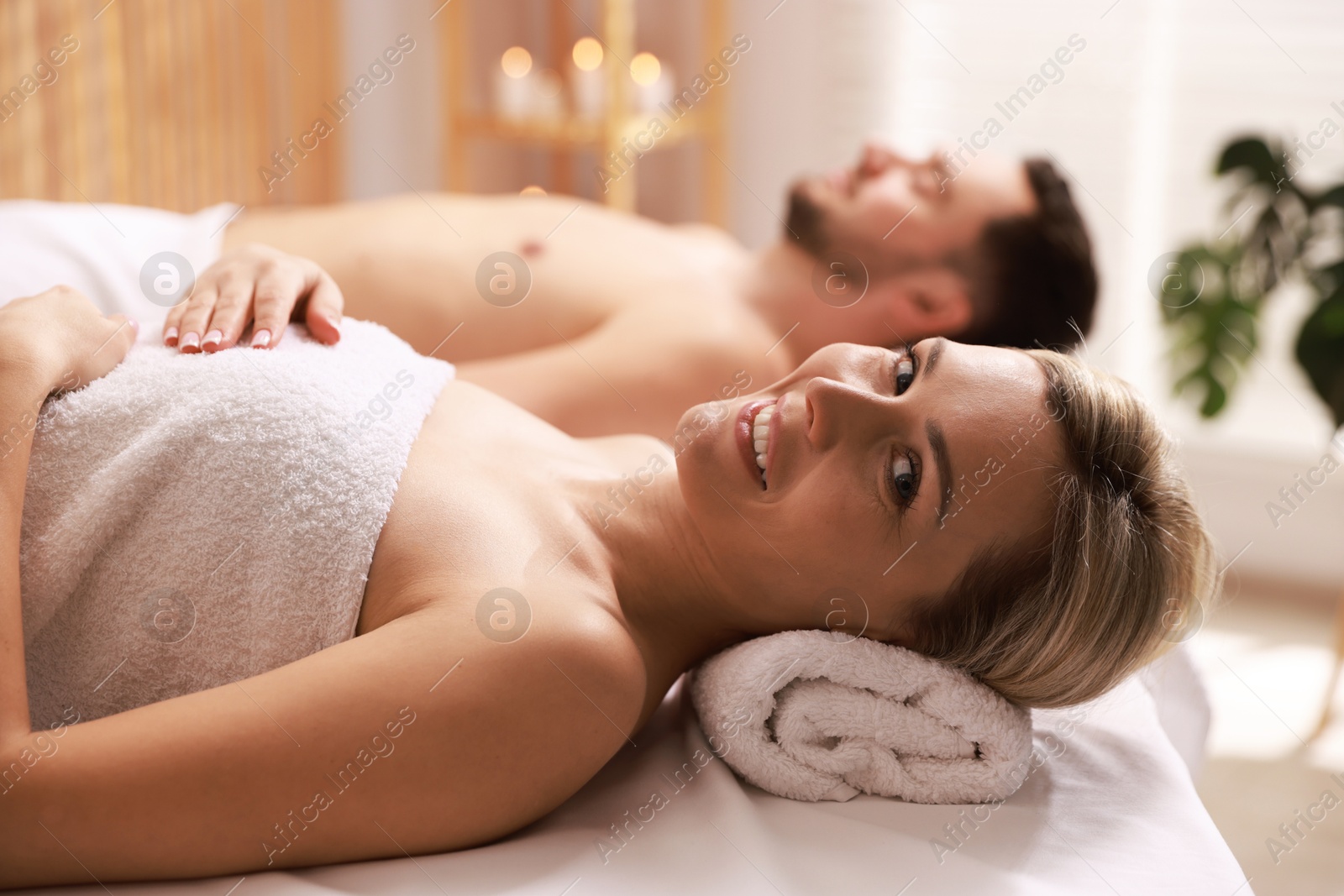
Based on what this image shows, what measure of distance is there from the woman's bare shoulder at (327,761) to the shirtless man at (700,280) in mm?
801

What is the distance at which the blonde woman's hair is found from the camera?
3.24 ft

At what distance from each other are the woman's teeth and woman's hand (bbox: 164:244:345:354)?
0.45m

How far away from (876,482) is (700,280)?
1074mm

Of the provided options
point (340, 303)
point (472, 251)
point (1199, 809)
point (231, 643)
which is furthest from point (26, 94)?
point (1199, 809)

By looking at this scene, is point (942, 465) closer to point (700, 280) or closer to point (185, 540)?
point (185, 540)

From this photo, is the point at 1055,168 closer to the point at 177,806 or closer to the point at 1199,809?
the point at 1199,809

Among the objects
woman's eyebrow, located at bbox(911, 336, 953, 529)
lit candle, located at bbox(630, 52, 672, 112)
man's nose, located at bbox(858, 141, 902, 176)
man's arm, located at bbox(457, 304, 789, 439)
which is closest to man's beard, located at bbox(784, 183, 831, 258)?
man's nose, located at bbox(858, 141, 902, 176)

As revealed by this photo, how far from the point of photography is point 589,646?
36.9 inches

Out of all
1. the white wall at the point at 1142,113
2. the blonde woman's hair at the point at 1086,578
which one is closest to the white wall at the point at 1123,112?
the white wall at the point at 1142,113

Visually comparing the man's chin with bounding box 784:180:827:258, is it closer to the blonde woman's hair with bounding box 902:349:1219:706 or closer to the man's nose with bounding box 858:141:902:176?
the man's nose with bounding box 858:141:902:176

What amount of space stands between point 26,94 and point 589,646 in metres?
1.84

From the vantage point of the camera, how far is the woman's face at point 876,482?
38.8 inches

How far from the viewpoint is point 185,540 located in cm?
95

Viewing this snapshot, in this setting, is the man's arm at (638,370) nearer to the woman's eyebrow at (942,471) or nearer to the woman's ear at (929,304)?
the woman's ear at (929,304)
